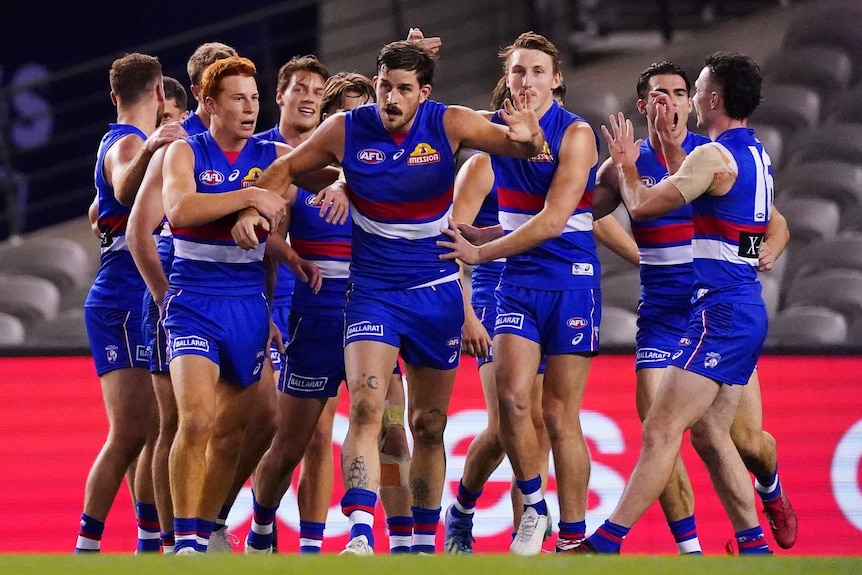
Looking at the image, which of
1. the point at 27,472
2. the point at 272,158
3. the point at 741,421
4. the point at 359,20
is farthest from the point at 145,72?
the point at 359,20

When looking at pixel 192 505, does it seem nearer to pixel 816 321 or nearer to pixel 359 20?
pixel 816 321

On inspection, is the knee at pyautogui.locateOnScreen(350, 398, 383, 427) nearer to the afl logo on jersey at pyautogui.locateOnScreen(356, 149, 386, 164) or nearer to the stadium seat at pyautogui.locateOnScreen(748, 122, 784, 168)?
the afl logo on jersey at pyautogui.locateOnScreen(356, 149, 386, 164)

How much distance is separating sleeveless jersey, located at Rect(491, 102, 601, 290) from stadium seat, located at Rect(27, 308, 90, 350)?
4.39m

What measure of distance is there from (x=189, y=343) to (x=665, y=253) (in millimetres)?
2596

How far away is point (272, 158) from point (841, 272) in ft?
16.8

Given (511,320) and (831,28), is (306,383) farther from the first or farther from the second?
(831,28)

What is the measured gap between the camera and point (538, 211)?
7.34 meters

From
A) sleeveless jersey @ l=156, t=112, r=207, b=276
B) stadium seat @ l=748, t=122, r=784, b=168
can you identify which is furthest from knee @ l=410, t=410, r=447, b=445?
stadium seat @ l=748, t=122, r=784, b=168

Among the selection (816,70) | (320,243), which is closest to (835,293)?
(816,70)

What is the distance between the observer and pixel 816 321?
9.88 metres

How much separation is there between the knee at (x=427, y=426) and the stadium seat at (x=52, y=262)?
5.63 m

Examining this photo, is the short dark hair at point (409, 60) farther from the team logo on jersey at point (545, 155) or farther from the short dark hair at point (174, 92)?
the short dark hair at point (174, 92)

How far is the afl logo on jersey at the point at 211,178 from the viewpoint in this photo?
22.6 feet

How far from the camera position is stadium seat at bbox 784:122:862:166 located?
39.5 ft
